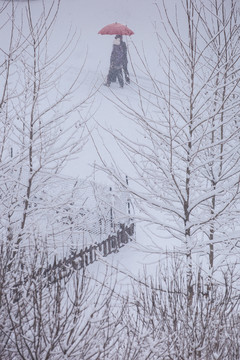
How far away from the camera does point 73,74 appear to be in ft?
65.7

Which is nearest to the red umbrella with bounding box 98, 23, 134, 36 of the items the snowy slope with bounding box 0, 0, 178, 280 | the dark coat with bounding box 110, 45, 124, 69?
the dark coat with bounding box 110, 45, 124, 69

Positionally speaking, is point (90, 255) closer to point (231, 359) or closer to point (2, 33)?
point (231, 359)

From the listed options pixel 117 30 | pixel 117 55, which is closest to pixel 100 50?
pixel 117 55

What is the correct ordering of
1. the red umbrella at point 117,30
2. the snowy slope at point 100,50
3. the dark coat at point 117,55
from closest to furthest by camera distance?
1. the snowy slope at point 100,50
2. the red umbrella at point 117,30
3. the dark coat at point 117,55

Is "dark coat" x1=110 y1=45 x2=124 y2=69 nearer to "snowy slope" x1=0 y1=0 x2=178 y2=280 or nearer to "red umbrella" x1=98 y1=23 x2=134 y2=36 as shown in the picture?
"red umbrella" x1=98 y1=23 x2=134 y2=36

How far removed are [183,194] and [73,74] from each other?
603 inches

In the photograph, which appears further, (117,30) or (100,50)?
(100,50)

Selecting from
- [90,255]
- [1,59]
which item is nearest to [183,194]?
[90,255]

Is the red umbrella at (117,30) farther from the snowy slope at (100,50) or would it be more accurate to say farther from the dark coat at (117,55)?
the snowy slope at (100,50)

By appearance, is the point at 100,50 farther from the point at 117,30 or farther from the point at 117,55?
the point at 117,30

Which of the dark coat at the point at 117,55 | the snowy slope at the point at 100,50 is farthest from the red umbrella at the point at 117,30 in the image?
the snowy slope at the point at 100,50

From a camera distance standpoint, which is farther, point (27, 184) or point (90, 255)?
point (90, 255)

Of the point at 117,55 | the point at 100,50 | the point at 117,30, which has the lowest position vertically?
the point at 117,55

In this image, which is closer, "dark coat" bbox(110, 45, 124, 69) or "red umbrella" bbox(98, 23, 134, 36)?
"red umbrella" bbox(98, 23, 134, 36)
